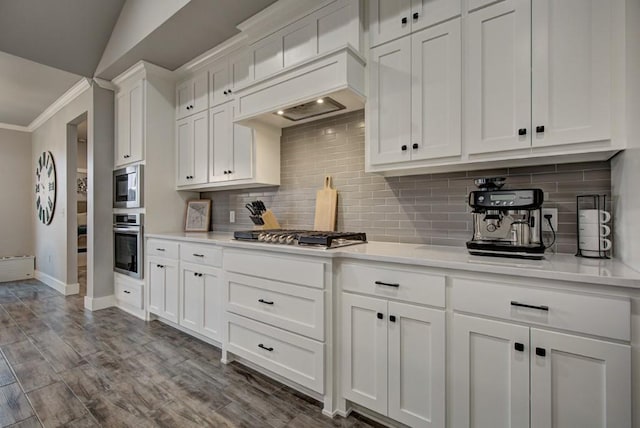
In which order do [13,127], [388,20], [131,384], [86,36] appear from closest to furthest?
[388,20], [131,384], [86,36], [13,127]

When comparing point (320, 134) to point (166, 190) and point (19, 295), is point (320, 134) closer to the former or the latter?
point (166, 190)

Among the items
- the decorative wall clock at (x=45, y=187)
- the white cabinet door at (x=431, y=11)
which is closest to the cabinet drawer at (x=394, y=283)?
the white cabinet door at (x=431, y=11)

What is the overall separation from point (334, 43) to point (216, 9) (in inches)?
42.3

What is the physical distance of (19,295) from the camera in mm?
4449

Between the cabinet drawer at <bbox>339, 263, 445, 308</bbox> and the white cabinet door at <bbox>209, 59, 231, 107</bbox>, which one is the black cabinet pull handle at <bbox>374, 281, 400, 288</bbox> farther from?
the white cabinet door at <bbox>209, 59, 231, 107</bbox>

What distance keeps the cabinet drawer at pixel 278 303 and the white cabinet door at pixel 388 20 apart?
1.65m

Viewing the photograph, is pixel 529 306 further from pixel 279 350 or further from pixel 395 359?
pixel 279 350

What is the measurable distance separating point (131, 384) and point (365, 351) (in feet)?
5.40

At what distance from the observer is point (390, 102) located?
77.2 inches

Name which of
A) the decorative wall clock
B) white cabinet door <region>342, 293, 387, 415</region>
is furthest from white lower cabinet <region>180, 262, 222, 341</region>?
the decorative wall clock

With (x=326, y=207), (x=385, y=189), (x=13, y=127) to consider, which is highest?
(x=13, y=127)

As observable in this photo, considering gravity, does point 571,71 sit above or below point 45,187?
above

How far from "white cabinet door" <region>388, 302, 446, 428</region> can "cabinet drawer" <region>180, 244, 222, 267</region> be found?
1.53 meters

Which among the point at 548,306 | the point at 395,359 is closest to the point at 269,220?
the point at 395,359
